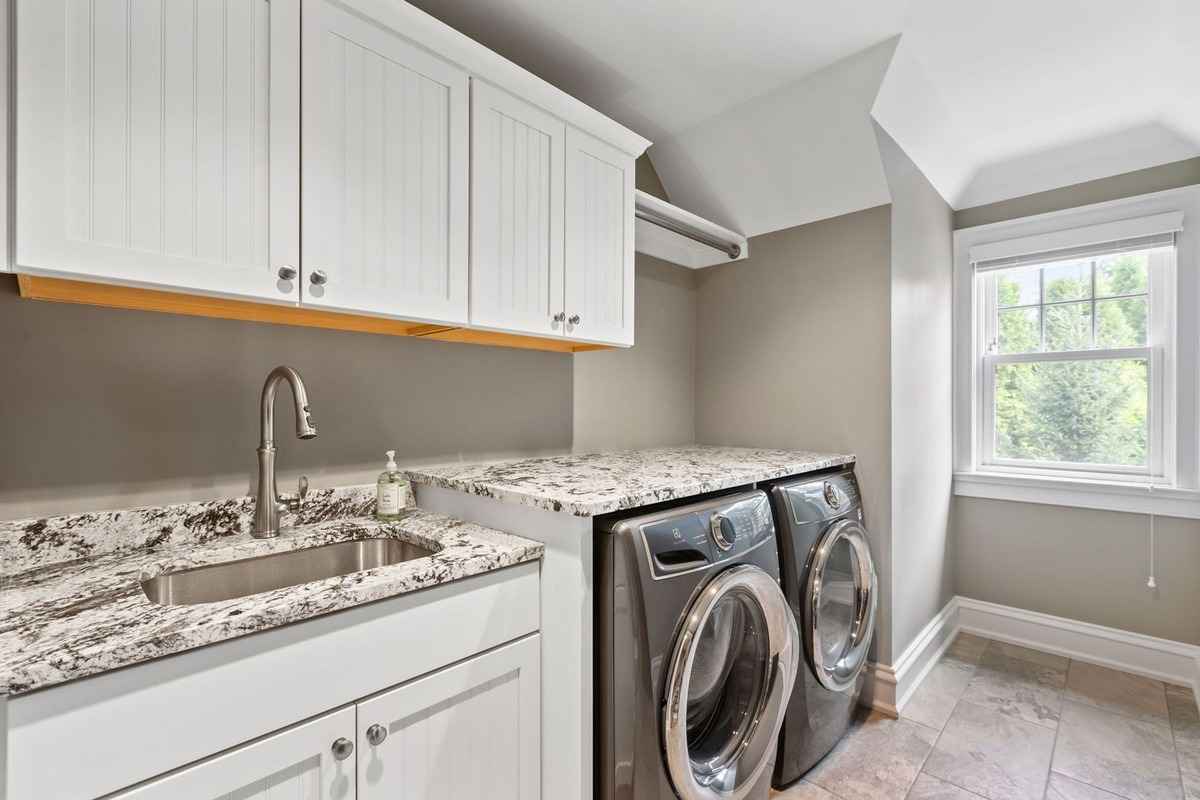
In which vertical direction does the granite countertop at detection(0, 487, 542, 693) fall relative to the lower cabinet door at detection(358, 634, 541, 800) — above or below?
above

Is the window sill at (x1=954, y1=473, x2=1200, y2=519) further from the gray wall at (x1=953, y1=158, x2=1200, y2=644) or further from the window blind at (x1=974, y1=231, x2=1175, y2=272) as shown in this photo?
the window blind at (x1=974, y1=231, x2=1175, y2=272)

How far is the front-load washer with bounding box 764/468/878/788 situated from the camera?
1.77 m

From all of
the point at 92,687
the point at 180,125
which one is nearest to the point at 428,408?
the point at 180,125

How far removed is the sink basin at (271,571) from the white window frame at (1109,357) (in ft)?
9.56

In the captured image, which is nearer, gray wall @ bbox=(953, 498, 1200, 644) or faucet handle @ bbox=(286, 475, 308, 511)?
faucet handle @ bbox=(286, 475, 308, 511)

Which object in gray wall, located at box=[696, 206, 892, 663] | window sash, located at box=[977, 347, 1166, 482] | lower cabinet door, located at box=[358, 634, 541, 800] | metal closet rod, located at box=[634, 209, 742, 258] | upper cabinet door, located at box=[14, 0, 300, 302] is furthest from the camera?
window sash, located at box=[977, 347, 1166, 482]

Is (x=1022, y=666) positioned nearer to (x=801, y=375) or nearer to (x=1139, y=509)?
(x=1139, y=509)

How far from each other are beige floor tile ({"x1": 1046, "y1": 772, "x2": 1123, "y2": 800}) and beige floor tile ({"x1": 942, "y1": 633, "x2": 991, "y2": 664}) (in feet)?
2.81

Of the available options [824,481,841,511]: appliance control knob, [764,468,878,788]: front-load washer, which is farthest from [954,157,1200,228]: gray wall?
[824,481,841,511]: appliance control knob

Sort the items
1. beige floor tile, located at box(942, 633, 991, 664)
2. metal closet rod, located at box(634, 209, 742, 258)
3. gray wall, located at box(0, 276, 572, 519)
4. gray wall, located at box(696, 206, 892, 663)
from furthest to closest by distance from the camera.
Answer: beige floor tile, located at box(942, 633, 991, 664), gray wall, located at box(696, 206, 892, 663), metal closet rod, located at box(634, 209, 742, 258), gray wall, located at box(0, 276, 572, 519)

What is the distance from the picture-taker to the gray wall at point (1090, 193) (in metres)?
2.40

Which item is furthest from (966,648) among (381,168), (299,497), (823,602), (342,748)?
(381,168)

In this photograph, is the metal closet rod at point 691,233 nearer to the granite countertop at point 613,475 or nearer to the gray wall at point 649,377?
the gray wall at point 649,377

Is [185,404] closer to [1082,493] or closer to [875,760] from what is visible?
[875,760]
